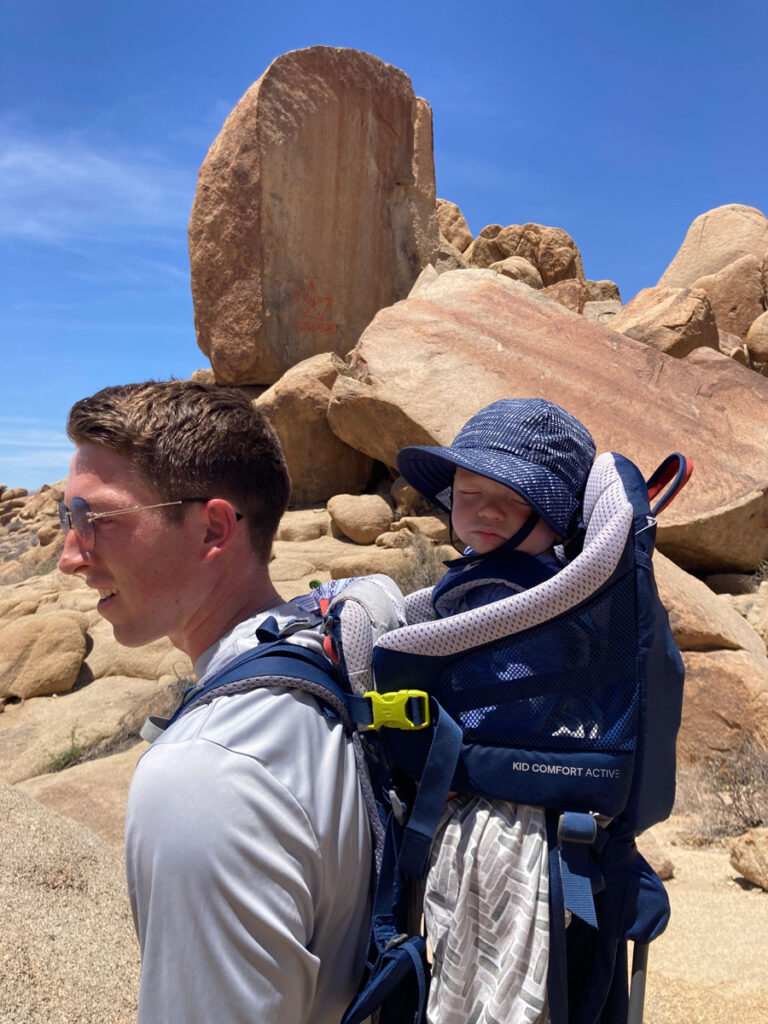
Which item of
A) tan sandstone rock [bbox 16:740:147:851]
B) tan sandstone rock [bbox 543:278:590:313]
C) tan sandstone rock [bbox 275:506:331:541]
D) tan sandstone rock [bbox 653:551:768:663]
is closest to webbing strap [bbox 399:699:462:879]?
tan sandstone rock [bbox 16:740:147:851]

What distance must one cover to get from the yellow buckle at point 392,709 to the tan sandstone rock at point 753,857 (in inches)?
103

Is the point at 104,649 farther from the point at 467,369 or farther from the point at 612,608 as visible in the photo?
the point at 612,608

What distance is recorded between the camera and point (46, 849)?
2641mm

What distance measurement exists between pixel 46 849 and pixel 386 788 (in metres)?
2.01

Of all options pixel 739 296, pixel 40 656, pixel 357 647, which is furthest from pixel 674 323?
pixel 357 647

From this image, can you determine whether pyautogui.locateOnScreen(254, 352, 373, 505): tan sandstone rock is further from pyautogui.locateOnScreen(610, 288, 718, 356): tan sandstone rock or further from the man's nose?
the man's nose

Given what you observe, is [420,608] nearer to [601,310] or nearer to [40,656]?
[40,656]

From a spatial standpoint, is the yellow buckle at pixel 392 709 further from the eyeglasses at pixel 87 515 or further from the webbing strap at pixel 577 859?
the eyeglasses at pixel 87 515

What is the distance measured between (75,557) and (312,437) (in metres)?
7.88

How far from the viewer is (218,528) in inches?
49.8

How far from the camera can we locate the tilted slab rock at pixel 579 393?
6.38m

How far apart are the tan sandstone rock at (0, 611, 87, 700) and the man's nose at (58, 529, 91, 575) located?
18.5 feet

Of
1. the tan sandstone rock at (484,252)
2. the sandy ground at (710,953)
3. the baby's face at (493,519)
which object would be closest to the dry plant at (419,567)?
the sandy ground at (710,953)

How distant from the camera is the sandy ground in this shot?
2393 mm
